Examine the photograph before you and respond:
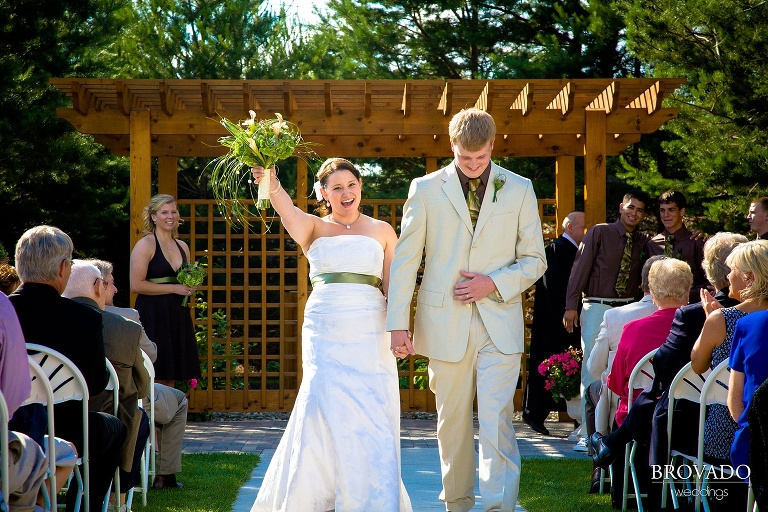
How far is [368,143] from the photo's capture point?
986cm

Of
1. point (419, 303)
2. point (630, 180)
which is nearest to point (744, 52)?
point (630, 180)

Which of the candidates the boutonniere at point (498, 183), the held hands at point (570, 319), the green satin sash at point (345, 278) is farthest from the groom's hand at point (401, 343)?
the held hands at point (570, 319)

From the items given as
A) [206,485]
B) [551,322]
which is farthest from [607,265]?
[206,485]

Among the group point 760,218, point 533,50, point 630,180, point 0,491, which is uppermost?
point 533,50

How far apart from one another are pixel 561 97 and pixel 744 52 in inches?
100

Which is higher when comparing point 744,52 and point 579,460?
point 744,52

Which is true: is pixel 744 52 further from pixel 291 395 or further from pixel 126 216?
pixel 126 216

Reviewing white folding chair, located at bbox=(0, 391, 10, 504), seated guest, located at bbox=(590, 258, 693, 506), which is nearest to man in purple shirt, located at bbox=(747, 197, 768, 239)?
seated guest, located at bbox=(590, 258, 693, 506)

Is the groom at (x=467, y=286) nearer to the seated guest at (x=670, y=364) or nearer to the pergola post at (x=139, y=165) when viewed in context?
the seated guest at (x=670, y=364)

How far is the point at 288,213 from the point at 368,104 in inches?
137

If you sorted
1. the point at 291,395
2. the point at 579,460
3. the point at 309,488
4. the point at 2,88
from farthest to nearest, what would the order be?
1. the point at 2,88
2. the point at 291,395
3. the point at 579,460
4. the point at 309,488

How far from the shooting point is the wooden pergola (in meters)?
8.20

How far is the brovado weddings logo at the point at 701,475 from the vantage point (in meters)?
3.99

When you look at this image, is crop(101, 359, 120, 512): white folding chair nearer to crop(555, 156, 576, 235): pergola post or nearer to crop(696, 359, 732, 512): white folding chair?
crop(696, 359, 732, 512): white folding chair
